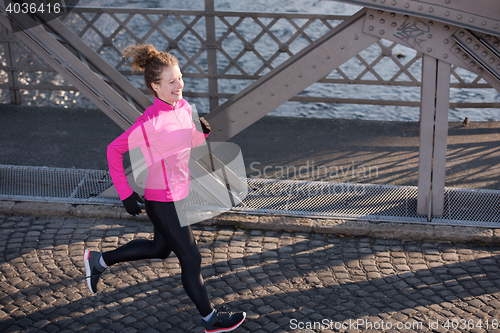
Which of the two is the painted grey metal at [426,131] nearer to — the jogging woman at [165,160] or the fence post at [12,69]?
the jogging woman at [165,160]

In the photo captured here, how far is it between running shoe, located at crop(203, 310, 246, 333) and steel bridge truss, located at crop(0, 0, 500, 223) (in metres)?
2.13

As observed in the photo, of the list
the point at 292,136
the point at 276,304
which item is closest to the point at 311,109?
the point at 292,136

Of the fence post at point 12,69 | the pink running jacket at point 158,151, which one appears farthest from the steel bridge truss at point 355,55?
the fence post at point 12,69

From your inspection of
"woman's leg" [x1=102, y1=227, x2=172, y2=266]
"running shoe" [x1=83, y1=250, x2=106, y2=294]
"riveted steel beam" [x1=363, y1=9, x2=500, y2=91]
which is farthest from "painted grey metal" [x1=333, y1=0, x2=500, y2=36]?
"running shoe" [x1=83, y1=250, x2=106, y2=294]

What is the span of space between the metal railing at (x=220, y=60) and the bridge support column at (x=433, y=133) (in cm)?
214

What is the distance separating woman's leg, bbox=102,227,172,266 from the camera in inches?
157

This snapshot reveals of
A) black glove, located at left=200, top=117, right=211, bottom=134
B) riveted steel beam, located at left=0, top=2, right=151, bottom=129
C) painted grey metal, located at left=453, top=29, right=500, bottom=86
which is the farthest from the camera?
riveted steel beam, located at left=0, top=2, right=151, bottom=129

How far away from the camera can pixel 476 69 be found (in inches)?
192

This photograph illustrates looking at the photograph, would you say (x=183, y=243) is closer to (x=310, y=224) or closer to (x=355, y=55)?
(x=310, y=224)

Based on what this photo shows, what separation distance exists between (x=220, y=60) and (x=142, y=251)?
24.5 ft

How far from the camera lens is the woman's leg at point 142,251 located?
400 centimetres

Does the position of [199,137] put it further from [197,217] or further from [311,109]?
[311,109]

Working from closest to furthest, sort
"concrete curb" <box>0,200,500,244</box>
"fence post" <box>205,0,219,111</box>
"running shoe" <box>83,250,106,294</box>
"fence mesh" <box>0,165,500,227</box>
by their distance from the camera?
"running shoe" <box>83,250,106,294</box>
"concrete curb" <box>0,200,500,244</box>
"fence mesh" <box>0,165,500,227</box>
"fence post" <box>205,0,219,111</box>

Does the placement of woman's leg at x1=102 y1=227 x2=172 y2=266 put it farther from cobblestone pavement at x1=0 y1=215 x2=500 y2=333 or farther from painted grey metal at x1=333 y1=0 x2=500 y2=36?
painted grey metal at x1=333 y1=0 x2=500 y2=36
